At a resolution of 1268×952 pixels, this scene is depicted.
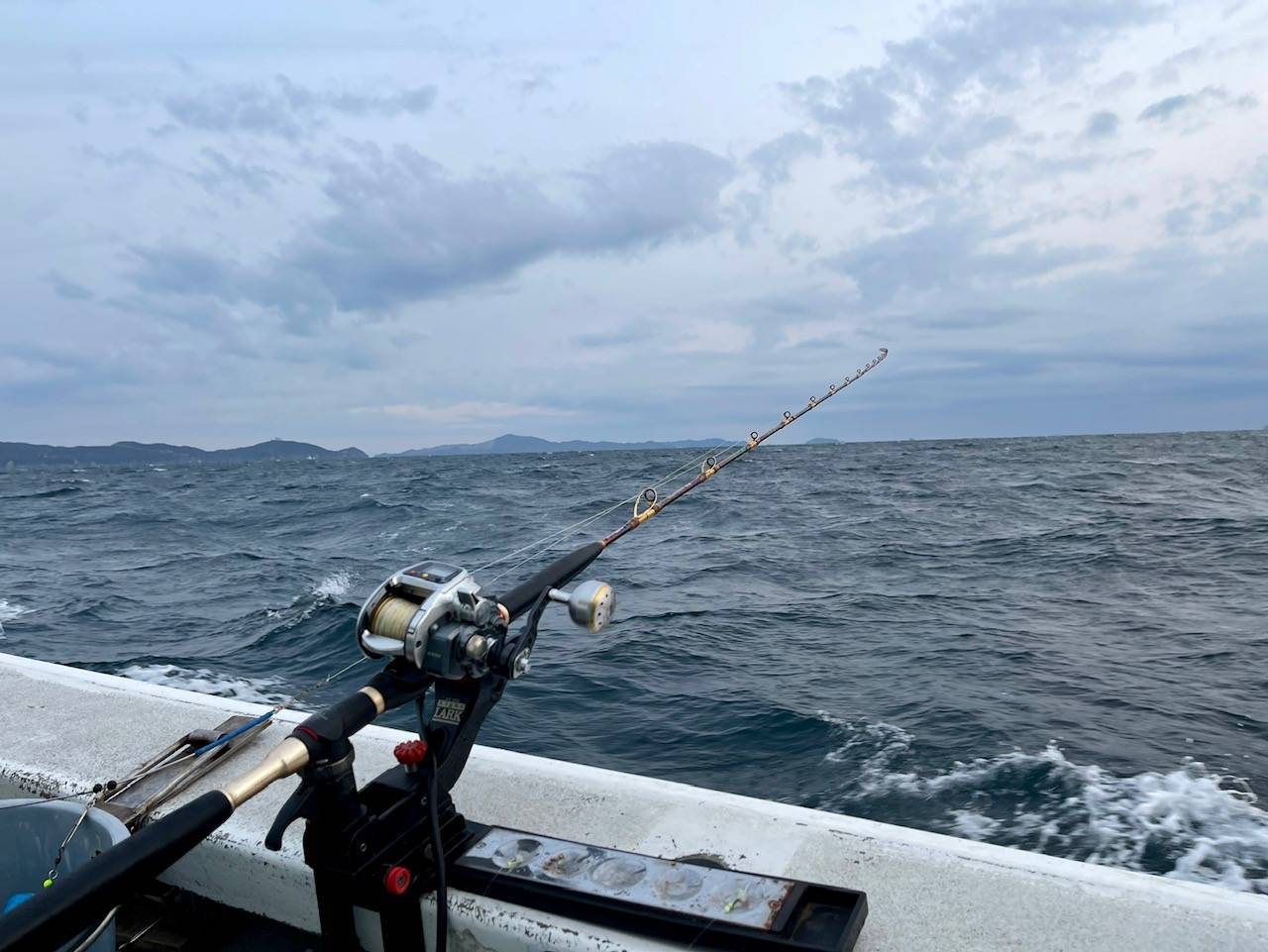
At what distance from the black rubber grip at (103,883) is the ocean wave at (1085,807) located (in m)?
3.29

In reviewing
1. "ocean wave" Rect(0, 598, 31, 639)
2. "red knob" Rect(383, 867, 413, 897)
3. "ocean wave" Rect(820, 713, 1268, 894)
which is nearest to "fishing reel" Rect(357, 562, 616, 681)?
"red knob" Rect(383, 867, 413, 897)

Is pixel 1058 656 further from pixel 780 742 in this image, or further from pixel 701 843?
pixel 701 843

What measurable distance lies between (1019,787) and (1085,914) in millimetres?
2648

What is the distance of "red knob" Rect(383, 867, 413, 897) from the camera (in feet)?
6.62

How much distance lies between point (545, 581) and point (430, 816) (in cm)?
78

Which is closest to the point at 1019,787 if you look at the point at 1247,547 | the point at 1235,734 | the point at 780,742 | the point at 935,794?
the point at 935,794

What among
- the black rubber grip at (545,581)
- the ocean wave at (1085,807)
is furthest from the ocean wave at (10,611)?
the ocean wave at (1085,807)

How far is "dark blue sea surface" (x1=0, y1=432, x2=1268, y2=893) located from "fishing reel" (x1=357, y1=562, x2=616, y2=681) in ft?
8.79

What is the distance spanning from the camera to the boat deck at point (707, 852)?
1934 millimetres

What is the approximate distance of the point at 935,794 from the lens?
4.33 meters

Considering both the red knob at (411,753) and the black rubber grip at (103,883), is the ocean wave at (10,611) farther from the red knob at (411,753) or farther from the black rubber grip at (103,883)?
the black rubber grip at (103,883)

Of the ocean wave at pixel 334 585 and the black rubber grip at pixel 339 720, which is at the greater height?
the black rubber grip at pixel 339 720

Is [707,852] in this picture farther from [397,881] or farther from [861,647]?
[861,647]

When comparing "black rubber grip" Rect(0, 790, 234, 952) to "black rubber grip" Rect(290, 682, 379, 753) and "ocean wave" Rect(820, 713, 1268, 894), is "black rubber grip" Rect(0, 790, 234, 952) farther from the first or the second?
"ocean wave" Rect(820, 713, 1268, 894)
